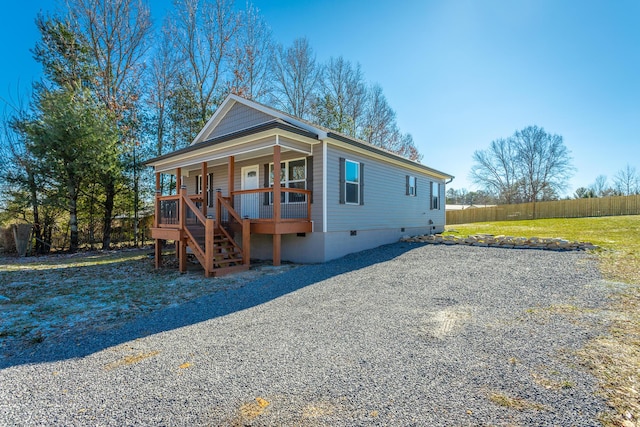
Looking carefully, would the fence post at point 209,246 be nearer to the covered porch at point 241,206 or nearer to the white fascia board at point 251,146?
the covered porch at point 241,206

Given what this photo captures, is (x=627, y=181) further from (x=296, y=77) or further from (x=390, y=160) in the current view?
(x=390, y=160)

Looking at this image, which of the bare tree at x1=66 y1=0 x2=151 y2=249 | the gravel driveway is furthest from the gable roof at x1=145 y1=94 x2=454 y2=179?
the bare tree at x1=66 y1=0 x2=151 y2=249

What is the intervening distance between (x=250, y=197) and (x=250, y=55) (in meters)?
12.6

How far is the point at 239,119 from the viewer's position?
11867mm

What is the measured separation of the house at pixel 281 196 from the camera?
327 inches

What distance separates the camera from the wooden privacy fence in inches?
870

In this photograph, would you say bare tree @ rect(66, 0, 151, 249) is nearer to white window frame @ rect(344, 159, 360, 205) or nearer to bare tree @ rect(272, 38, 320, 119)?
bare tree @ rect(272, 38, 320, 119)

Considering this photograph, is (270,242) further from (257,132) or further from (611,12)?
(611,12)

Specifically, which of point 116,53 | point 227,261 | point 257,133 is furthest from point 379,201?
point 116,53

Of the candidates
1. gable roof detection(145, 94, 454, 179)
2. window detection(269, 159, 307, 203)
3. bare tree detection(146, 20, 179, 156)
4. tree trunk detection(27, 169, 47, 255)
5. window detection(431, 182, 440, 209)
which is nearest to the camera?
gable roof detection(145, 94, 454, 179)

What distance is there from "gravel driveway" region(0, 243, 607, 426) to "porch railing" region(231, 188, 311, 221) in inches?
168

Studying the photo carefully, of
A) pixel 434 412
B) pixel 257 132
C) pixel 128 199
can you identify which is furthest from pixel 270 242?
pixel 128 199

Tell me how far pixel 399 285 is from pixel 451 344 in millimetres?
2784

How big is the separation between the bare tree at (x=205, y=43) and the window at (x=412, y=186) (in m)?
12.3
